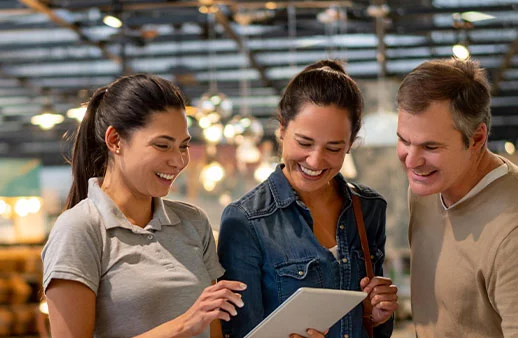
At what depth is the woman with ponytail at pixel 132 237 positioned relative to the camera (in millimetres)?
2018

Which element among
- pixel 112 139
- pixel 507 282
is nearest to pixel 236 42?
pixel 112 139

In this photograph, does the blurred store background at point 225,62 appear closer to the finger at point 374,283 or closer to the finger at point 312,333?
the finger at point 374,283

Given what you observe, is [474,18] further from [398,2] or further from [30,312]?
[30,312]

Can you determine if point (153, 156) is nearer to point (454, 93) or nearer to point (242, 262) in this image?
point (242, 262)

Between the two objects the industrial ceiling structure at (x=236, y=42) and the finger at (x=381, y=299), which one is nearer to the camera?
the finger at (x=381, y=299)

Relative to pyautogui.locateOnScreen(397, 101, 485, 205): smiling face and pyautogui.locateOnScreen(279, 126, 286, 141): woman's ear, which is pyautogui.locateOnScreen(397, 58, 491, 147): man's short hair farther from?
pyautogui.locateOnScreen(279, 126, 286, 141): woman's ear

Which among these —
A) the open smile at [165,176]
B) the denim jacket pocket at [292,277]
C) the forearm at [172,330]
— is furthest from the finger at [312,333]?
the open smile at [165,176]

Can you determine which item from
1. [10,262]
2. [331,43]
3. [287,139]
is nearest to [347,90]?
[287,139]

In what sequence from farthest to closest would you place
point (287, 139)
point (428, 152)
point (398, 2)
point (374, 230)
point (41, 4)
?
point (398, 2), point (41, 4), point (374, 230), point (287, 139), point (428, 152)

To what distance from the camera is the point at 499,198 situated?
2.19m

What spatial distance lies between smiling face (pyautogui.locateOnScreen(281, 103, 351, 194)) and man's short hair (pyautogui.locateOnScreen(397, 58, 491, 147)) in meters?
0.21

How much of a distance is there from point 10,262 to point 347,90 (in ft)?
23.9

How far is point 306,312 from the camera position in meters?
2.03

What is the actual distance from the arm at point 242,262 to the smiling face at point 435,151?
19.5 inches
